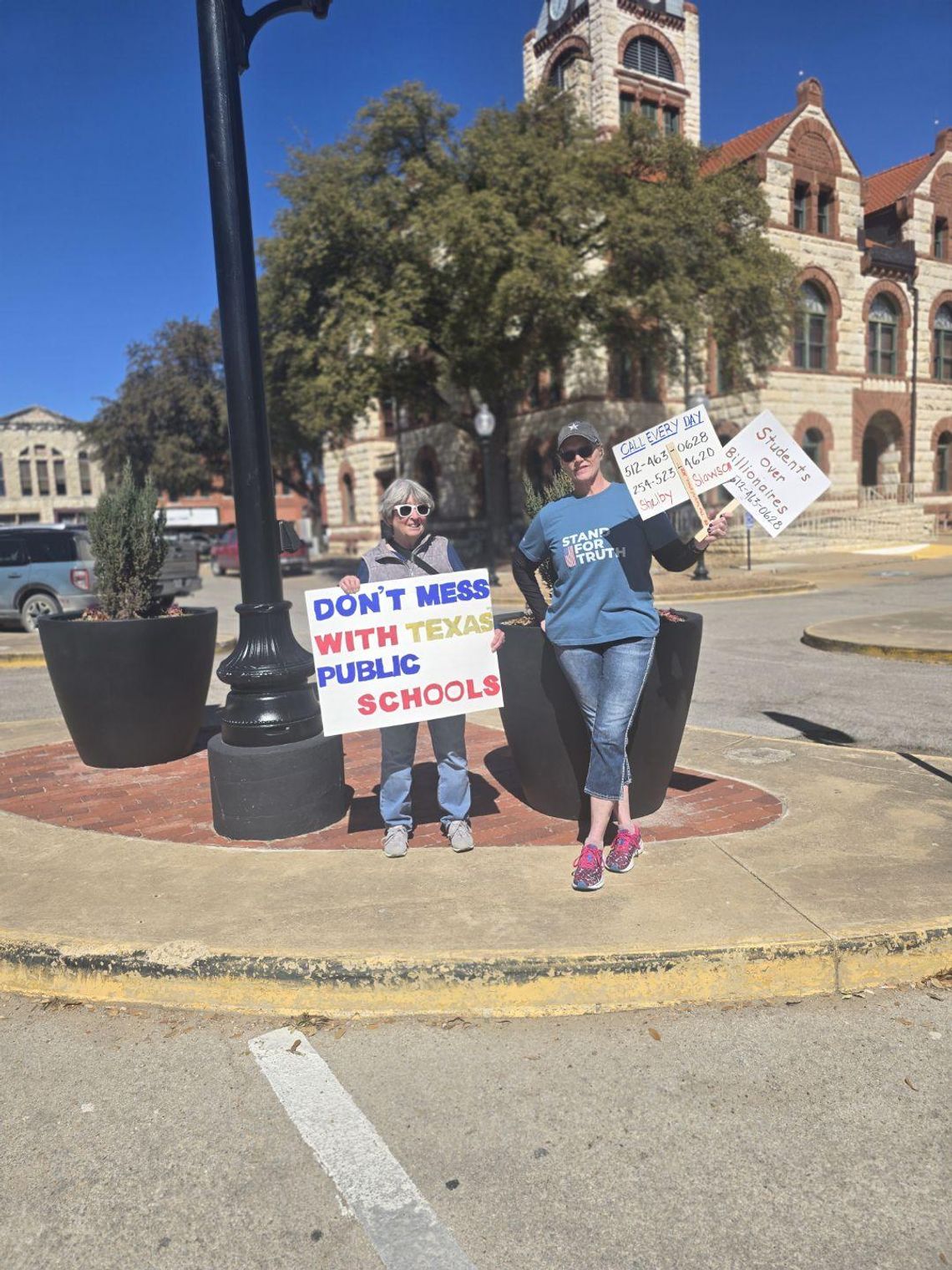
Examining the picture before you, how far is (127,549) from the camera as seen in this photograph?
21.6 ft

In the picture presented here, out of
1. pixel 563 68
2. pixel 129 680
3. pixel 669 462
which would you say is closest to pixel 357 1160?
pixel 669 462

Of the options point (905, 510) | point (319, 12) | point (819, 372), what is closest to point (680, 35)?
point (819, 372)

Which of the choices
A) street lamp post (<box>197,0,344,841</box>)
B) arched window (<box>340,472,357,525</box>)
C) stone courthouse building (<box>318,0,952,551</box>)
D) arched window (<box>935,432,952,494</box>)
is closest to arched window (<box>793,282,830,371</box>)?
stone courthouse building (<box>318,0,952,551</box>)

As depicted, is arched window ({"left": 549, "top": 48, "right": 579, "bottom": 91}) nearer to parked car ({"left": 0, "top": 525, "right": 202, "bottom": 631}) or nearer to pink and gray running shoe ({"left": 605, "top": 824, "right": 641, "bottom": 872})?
parked car ({"left": 0, "top": 525, "right": 202, "bottom": 631})

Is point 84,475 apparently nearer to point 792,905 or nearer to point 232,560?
point 232,560

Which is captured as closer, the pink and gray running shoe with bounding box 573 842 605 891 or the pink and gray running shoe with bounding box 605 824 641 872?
the pink and gray running shoe with bounding box 573 842 605 891

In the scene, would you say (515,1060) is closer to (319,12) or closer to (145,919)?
(145,919)

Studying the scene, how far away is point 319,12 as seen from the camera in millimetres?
5141

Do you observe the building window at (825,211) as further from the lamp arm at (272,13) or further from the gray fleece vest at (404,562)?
the gray fleece vest at (404,562)

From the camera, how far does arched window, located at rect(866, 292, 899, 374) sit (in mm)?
35125

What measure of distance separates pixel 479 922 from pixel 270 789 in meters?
1.53

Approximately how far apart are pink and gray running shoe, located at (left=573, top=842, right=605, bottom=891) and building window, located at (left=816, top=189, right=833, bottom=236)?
35.6m

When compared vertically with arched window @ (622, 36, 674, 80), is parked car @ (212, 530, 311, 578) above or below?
below

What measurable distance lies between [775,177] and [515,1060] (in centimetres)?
3539
